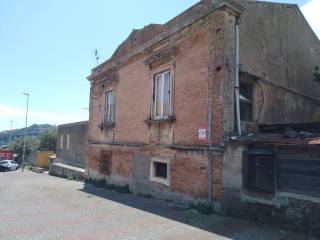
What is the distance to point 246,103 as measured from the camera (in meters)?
9.98

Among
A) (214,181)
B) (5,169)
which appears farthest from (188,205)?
(5,169)

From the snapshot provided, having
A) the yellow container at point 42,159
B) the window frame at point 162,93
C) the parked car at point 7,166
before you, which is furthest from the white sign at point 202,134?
the parked car at point 7,166

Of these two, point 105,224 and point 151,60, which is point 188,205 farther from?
point 151,60

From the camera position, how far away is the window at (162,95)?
1140 centimetres

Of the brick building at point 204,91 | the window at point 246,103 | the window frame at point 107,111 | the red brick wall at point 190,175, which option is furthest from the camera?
the window frame at point 107,111

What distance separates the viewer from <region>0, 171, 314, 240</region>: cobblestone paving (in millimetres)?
6820

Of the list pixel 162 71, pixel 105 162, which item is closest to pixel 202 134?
pixel 162 71

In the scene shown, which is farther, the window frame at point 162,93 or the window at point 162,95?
the window at point 162,95

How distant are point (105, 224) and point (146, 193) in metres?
4.29

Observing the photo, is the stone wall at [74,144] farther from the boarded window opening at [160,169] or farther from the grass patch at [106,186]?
the boarded window opening at [160,169]

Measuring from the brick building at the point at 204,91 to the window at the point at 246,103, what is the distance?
0.10 ft

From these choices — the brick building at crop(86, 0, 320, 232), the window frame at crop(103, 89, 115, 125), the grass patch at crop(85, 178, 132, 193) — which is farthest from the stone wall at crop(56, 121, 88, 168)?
the brick building at crop(86, 0, 320, 232)

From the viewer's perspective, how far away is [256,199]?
784 cm

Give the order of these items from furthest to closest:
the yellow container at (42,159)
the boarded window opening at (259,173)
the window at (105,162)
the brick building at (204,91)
Result: the yellow container at (42,159)
the window at (105,162)
the brick building at (204,91)
the boarded window opening at (259,173)
